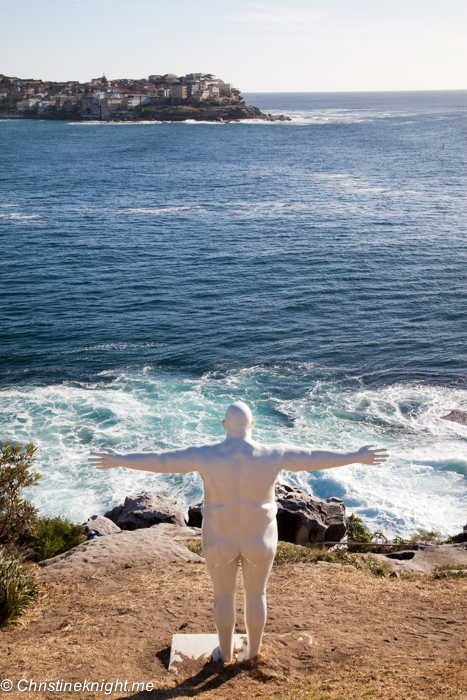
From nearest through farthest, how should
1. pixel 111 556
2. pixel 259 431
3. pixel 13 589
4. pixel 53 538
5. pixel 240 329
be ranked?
pixel 13 589 < pixel 111 556 < pixel 53 538 < pixel 259 431 < pixel 240 329

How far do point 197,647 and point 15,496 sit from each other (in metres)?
4.39

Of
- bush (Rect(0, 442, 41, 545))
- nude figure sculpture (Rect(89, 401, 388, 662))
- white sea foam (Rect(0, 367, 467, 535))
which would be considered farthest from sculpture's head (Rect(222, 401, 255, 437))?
white sea foam (Rect(0, 367, 467, 535))

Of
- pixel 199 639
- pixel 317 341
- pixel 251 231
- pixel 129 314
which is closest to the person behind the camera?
pixel 199 639

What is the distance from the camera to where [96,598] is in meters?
9.60

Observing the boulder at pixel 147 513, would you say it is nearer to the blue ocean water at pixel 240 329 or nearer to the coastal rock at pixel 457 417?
the blue ocean water at pixel 240 329

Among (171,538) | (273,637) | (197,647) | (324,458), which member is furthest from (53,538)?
(324,458)

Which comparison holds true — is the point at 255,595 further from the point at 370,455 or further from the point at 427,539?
the point at 427,539

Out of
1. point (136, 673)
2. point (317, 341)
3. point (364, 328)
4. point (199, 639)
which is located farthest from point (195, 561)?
point (364, 328)

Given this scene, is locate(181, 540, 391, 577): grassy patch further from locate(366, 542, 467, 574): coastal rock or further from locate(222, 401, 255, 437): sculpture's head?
locate(222, 401, 255, 437): sculpture's head

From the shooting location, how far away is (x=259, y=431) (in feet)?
73.7

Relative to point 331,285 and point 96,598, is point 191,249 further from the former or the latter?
point 96,598

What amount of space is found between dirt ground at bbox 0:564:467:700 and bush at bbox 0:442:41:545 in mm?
1458

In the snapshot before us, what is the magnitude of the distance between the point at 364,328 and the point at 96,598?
25.7 m

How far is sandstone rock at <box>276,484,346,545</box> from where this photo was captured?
49.1 feet
